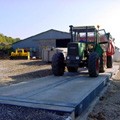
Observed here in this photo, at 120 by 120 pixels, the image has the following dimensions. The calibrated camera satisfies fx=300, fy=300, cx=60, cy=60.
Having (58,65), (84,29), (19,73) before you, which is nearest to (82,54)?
(58,65)

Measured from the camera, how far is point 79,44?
1259cm

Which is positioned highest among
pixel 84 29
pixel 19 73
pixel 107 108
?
pixel 84 29

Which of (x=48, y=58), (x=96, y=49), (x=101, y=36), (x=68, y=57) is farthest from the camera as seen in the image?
(x=48, y=58)

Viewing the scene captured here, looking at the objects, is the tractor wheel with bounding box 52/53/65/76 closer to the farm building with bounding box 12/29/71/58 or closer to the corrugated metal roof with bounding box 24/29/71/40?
the farm building with bounding box 12/29/71/58

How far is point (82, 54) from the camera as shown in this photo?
12812 millimetres

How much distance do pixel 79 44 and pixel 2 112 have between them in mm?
7323

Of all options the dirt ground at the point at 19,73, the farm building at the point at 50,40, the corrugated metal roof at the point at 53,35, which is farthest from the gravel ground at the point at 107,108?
the corrugated metal roof at the point at 53,35

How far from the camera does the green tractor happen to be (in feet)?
38.9

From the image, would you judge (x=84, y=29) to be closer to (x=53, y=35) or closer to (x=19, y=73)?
(x=19, y=73)

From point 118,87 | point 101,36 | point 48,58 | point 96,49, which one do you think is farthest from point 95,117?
point 48,58

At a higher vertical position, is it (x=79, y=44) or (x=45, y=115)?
(x=79, y=44)

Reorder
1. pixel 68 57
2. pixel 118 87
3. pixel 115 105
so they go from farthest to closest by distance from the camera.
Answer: pixel 68 57 → pixel 118 87 → pixel 115 105

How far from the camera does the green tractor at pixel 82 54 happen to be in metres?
11.9

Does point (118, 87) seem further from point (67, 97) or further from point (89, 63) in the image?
point (67, 97)
